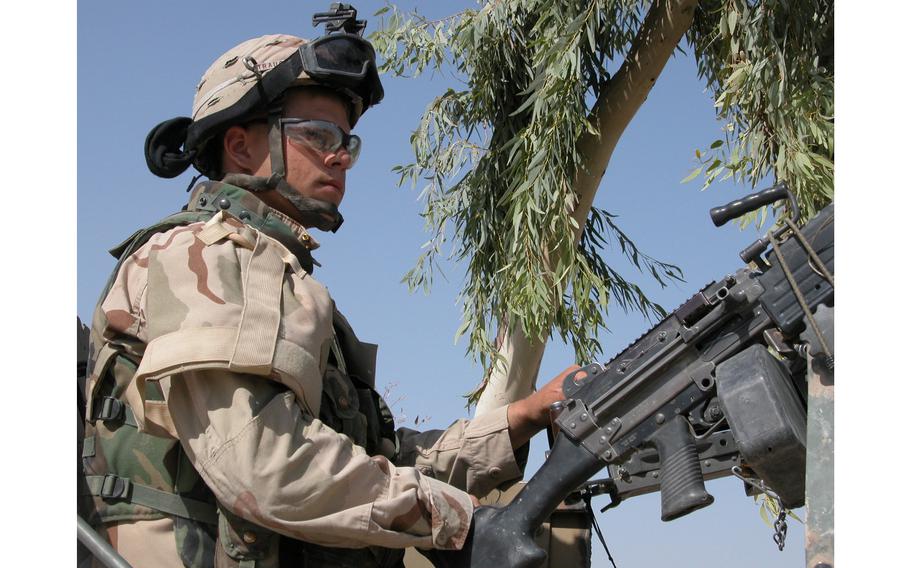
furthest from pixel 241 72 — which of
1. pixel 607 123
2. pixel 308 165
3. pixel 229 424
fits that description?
pixel 607 123

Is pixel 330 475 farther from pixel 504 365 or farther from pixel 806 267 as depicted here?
pixel 504 365

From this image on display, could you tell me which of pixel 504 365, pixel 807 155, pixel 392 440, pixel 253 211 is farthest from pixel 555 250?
pixel 253 211

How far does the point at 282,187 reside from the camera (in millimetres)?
3738

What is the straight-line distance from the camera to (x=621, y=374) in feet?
11.6

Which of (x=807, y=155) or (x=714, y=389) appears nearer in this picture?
(x=714, y=389)

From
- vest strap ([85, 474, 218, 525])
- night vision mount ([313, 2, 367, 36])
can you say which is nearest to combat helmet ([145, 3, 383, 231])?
night vision mount ([313, 2, 367, 36])

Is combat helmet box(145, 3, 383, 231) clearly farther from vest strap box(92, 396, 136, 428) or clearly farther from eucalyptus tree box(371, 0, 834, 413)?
eucalyptus tree box(371, 0, 834, 413)

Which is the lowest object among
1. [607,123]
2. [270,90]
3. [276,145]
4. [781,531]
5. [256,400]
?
[781,531]

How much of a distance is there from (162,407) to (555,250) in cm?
500

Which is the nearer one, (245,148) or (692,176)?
(245,148)

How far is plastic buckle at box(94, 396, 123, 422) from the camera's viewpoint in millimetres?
3295

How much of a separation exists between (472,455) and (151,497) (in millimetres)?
1227

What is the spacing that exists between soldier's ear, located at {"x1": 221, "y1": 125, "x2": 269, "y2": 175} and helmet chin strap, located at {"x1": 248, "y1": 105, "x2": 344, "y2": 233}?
0.06 metres

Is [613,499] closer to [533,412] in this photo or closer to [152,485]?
[533,412]
